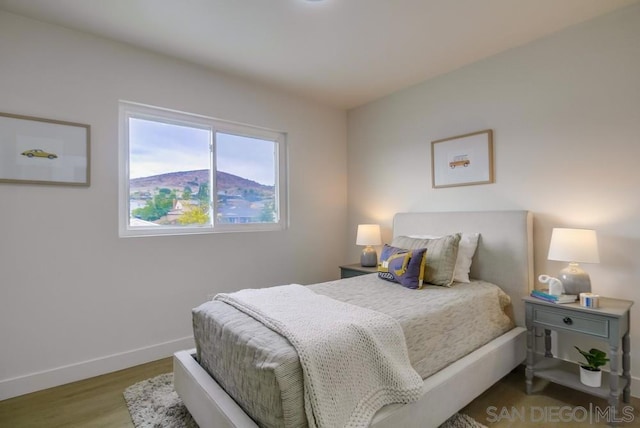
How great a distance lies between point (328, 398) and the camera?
129cm

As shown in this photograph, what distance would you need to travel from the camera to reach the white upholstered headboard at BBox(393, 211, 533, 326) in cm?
250

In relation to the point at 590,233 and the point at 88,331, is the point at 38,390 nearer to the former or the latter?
the point at 88,331

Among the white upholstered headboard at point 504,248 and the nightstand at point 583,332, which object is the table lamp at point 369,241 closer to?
the white upholstered headboard at point 504,248

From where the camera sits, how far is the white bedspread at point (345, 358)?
1.29 metres

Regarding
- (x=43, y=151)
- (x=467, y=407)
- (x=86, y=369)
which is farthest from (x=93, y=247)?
(x=467, y=407)

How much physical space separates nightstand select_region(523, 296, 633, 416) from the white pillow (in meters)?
0.47

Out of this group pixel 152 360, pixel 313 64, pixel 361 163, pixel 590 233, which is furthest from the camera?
pixel 361 163

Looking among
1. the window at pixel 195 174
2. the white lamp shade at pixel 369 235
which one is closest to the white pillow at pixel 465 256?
the white lamp shade at pixel 369 235

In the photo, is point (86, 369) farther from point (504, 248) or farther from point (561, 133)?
point (561, 133)

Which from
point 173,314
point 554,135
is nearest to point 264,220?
point 173,314

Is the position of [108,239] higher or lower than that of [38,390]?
higher

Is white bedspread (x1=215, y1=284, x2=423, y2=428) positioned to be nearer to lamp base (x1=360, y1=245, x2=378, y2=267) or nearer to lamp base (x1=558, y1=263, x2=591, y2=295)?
lamp base (x1=558, y1=263, x2=591, y2=295)

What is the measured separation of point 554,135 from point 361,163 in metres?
2.03

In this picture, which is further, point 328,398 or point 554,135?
point 554,135
